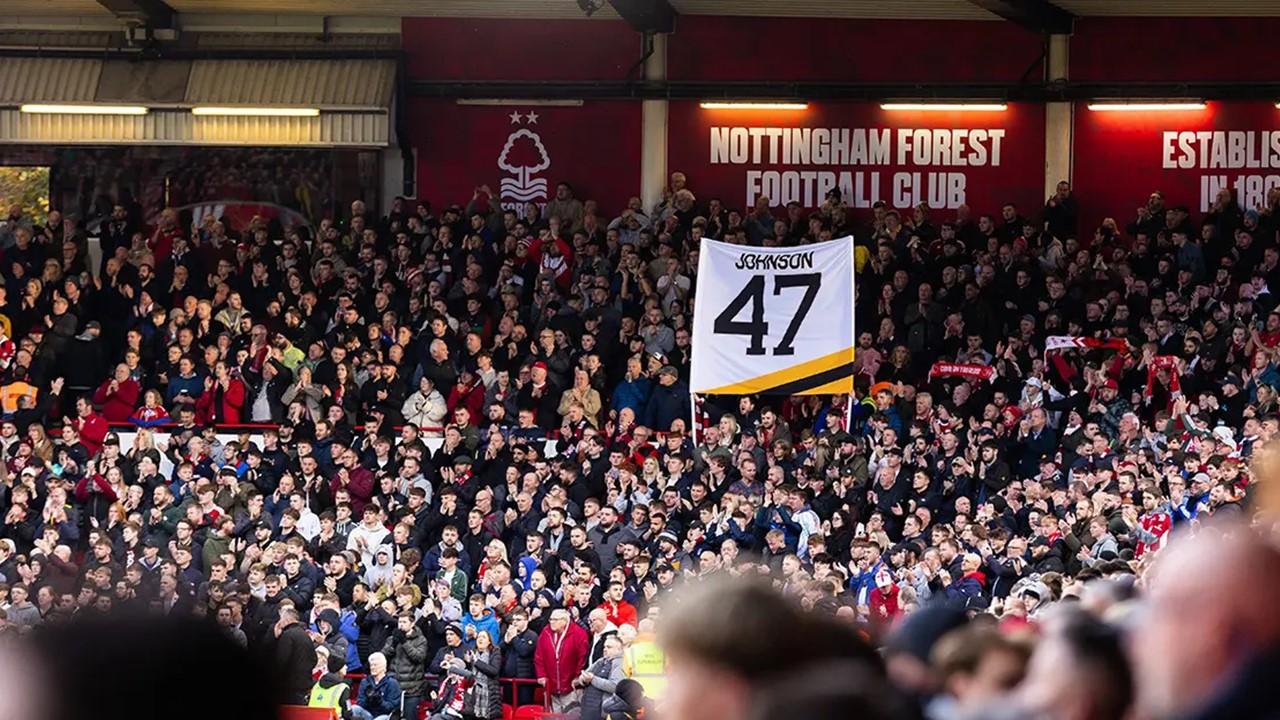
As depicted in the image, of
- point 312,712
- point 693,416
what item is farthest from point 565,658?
point 693,416

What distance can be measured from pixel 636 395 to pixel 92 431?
5.66 metres

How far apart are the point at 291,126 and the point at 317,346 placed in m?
4.58

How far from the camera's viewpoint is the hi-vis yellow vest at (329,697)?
16031mm

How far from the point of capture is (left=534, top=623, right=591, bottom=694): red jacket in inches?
646

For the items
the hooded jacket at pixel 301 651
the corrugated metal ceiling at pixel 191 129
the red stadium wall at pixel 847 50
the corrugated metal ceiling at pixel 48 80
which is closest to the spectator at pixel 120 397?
the corrugated metal ceiling at pixel 191 129

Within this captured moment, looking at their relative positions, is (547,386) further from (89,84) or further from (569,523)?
(89,84)

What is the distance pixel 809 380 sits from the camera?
18703 mm

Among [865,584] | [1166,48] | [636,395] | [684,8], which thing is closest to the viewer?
[865,584]

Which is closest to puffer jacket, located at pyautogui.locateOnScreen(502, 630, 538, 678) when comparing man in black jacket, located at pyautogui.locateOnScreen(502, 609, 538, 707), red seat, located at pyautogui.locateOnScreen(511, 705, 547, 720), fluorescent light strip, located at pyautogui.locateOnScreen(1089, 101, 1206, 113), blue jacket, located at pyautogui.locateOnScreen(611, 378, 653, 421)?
man in black jacket, located at pyautogui.locateOnScreen(502, 609, 538, 707)

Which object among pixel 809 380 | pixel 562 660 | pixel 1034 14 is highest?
pixel 1034 14

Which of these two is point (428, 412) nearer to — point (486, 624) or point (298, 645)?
point (486, 624)

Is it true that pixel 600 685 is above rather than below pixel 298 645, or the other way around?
below

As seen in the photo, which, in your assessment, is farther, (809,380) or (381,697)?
(809,380)

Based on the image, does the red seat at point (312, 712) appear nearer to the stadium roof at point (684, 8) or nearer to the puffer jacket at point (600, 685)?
the puffer jacket at point (600, 685)
